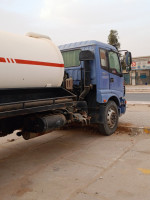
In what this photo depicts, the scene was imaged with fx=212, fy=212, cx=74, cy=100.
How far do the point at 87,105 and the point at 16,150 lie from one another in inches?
88.3

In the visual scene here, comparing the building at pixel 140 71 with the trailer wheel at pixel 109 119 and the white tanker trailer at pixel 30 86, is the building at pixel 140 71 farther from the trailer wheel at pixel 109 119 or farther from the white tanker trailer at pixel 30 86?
the white tanker trailer at pixel 30 86

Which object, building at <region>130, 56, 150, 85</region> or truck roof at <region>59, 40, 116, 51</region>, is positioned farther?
building at <region>130, 56, 150, 85</region>

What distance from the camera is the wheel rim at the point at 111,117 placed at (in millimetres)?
6127

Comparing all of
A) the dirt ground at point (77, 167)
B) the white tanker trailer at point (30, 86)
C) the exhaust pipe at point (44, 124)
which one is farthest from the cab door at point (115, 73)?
the exhaust pipe at point (44, 124)

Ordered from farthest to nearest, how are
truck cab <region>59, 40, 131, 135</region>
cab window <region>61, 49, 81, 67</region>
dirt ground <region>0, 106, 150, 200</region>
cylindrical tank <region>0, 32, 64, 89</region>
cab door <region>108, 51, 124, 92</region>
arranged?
cab door <region>108, 51, 124, 92</region>, cab window <region>61, 49, 81, 67</region>, truck cab <region>59, 40, 131, 135</region>, cylindrical tank <region>0, 32, 64, 89</region>, dirt ground <region>0, 106, 150, 200</region>

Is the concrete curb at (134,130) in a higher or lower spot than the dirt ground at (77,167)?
higher

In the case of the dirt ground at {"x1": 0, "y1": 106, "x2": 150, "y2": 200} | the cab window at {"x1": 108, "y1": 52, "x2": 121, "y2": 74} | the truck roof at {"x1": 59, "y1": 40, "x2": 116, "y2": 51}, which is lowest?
the dirt ground at {"x1": 0, "y1": 106, "x2": 150, "y2": 200}

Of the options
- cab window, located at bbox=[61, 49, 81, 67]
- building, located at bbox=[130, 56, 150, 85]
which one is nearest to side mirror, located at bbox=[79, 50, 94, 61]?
cab window, located at bbox=[61, 49, 81, 67]

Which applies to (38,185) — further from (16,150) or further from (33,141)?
(33,141)

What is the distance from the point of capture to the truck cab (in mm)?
5719

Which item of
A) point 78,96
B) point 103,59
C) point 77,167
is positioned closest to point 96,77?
point 103,59

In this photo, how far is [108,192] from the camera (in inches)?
122

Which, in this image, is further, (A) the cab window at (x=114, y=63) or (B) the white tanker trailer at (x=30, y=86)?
(A) the cab window at (x=114, y=63)

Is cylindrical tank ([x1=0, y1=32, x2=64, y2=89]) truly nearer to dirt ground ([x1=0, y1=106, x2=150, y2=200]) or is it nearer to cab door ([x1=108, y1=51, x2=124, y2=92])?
dirt ground ([x1=0, y1=106, x2=150, y2=200])
